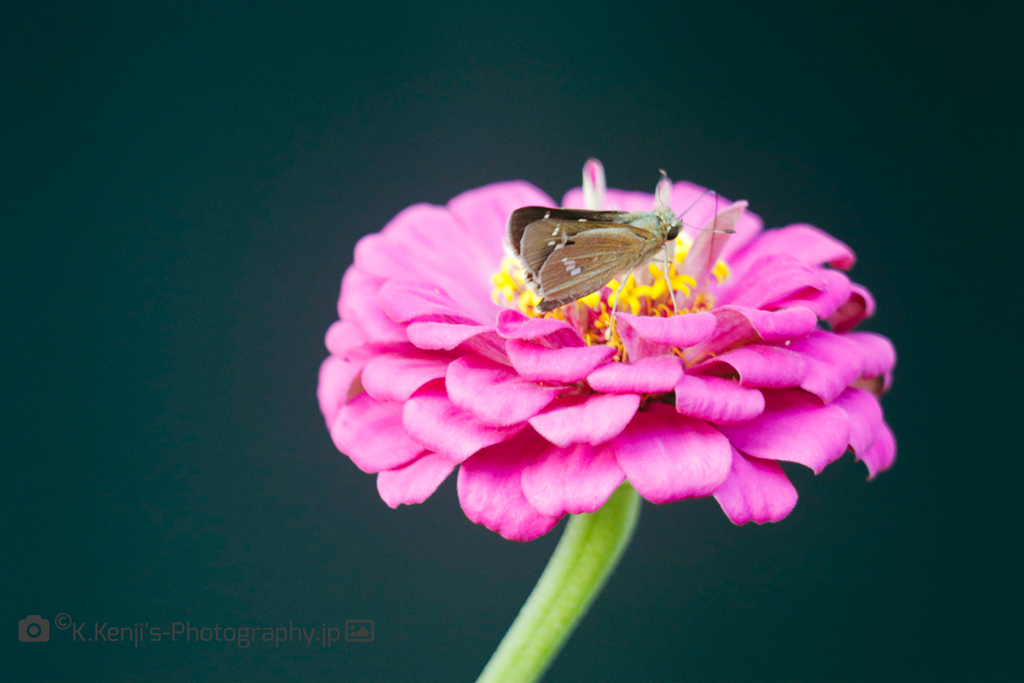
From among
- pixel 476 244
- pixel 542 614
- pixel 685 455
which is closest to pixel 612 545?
pixel 542 614

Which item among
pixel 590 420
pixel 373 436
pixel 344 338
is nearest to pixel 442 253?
pixel 344 338

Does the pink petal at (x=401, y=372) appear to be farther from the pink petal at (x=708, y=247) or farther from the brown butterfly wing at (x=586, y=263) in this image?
the pink petal at (x=708, y=247)

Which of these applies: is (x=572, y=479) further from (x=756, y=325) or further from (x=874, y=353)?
(x=874, y=353)

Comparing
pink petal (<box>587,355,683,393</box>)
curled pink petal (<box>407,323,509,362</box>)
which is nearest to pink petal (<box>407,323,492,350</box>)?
curled pink petal (<box>407,323,509,362</box>)

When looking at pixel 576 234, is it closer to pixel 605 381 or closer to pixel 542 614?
pixel 605 381

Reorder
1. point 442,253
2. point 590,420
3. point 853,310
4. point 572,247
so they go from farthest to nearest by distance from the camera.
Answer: point 442,253 < point 853,310 < point 572,247 < point 590,420

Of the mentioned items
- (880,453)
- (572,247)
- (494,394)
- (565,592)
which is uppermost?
(572,247)

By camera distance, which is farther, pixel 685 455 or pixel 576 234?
pixel 576 234

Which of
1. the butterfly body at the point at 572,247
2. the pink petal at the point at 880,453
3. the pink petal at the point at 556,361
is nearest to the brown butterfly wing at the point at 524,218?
the butterfly body at the point at 572,247
